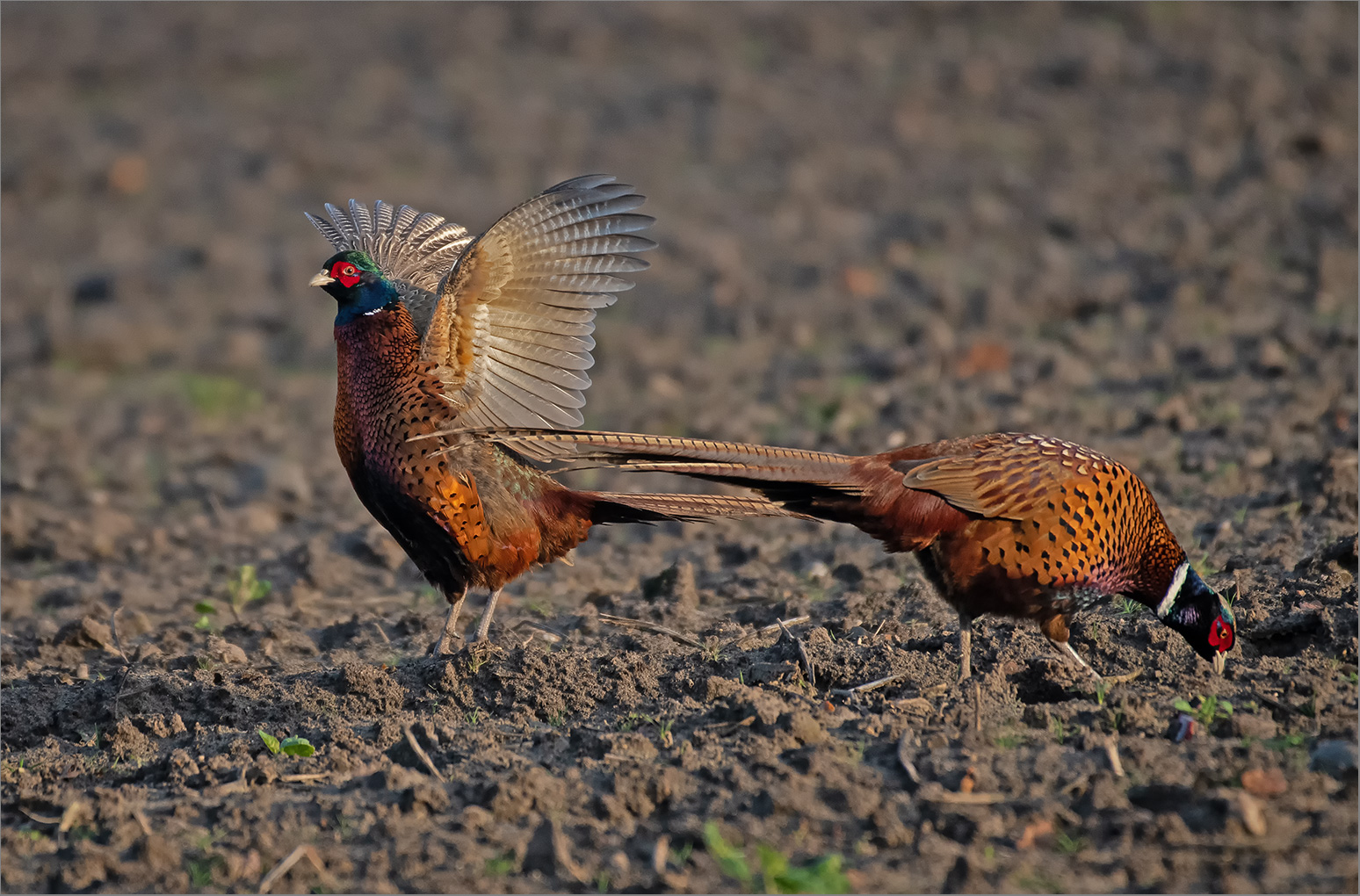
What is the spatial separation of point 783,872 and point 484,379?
2350 mm

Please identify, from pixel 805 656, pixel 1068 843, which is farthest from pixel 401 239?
pixel 1068 843

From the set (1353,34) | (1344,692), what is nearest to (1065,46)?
(1353,34)

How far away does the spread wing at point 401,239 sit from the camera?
585 cm

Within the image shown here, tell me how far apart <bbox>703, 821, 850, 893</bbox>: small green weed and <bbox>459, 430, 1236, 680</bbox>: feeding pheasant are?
3.99ft

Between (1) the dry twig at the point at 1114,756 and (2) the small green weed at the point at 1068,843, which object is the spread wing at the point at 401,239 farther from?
(2) the small green weed at the point at 1068,843

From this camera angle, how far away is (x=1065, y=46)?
42.9 ft

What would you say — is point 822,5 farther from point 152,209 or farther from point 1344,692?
point 1344,692

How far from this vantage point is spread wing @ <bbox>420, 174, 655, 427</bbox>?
16.3 ft

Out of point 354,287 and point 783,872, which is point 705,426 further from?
point 783,872

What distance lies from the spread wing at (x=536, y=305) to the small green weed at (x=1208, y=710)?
2.20m

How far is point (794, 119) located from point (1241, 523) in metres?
7.09

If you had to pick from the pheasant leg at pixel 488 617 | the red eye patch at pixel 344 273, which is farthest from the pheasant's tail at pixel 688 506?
Answer: the red eye patch at pixel 344 273

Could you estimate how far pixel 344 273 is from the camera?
511cm

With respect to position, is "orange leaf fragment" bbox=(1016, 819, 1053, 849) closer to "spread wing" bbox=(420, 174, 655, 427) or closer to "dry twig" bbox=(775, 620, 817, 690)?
"dry twig" bbox=(775, 620, 817, 690)
